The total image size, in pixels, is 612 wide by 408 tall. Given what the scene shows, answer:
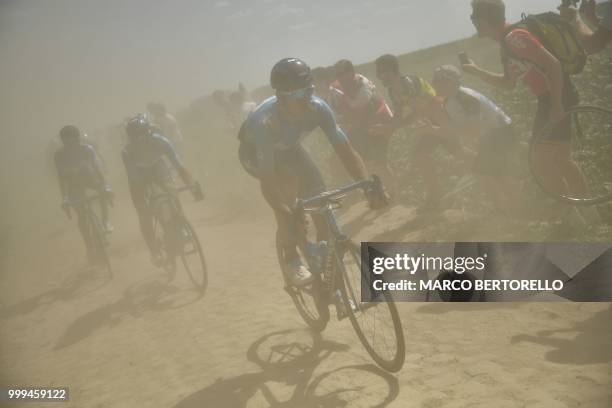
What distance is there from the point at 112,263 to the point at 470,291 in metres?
8.35

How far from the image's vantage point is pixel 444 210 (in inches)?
303

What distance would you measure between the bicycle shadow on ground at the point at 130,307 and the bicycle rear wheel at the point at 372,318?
3590mm

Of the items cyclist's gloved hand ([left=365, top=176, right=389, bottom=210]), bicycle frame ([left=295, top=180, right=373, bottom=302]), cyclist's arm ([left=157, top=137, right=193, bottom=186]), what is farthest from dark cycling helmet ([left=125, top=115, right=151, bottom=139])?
cyclist's gloved hand ([left=365, top=176, right=389, bottom=210])

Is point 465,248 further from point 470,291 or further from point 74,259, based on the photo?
point 74,259

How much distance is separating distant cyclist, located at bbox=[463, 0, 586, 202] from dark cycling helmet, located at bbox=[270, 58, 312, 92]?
2.01 metres

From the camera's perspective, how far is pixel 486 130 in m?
6.20

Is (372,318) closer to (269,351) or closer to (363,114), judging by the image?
(269,351)

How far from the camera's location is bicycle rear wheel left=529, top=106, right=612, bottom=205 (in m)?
5.20

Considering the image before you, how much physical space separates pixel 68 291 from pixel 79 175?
2191 mm

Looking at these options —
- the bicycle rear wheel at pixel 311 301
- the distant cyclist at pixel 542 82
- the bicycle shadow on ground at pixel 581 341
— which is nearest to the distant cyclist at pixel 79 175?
the bicycle rear wheel at pixel 311 301

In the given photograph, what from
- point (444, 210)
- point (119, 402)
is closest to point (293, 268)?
point (119, 402)

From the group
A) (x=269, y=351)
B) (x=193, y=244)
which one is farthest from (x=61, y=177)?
(x=269, y=351)

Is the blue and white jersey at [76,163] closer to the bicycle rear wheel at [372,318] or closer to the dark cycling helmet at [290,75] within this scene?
the dark cycling helmet at [290,75]

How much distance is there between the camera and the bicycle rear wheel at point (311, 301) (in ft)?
15.2
